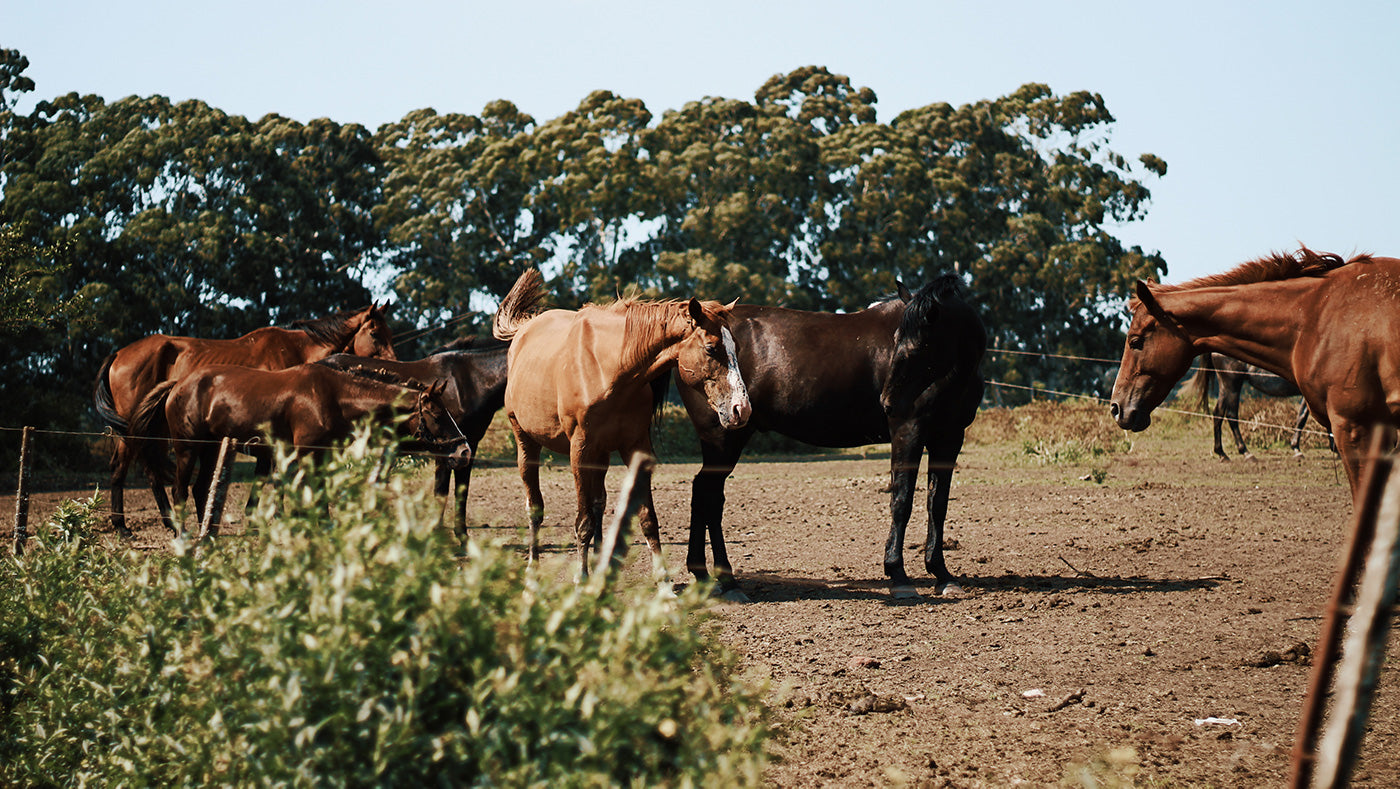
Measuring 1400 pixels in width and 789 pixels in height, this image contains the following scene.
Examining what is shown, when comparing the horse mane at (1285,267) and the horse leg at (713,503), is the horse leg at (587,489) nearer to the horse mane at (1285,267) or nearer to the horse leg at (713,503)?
the horse leg at (713,503)

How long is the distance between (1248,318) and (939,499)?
251 cm

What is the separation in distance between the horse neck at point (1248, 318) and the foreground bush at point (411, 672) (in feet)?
17.2

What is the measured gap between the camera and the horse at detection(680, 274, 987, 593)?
26.7ft

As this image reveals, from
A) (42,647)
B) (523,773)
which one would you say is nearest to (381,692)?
(523,773)

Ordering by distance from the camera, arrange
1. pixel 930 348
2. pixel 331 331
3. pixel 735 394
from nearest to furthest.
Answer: pixel 735 394, pixel 930 348, pixel 331 331

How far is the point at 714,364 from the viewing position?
7.60 metres

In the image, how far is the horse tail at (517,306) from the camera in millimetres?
10413

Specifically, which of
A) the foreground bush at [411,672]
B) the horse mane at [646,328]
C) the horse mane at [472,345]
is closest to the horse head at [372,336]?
the horse mane at [472,345]

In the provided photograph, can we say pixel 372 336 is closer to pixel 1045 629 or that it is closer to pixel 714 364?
pixel 714 364

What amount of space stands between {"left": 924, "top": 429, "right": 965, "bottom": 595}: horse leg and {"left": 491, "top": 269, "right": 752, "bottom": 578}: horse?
1790 mm

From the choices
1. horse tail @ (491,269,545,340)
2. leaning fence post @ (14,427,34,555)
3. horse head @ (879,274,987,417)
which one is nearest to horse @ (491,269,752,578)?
horse head @ (879,274,987,417)

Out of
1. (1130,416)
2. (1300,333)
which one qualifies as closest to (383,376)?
(1130,416)

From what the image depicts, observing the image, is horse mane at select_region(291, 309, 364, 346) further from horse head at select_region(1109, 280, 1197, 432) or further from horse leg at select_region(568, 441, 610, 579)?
horse head at select_region(1109, 280, 1197, 432)

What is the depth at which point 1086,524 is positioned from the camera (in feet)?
37.8
